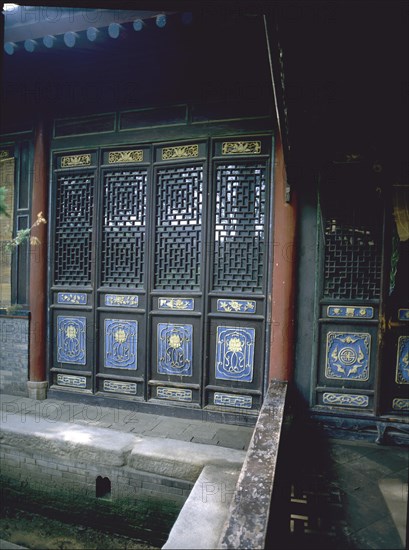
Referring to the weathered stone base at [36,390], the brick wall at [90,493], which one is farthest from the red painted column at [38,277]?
the brick wall at [90,493]

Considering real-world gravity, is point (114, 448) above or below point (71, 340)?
below

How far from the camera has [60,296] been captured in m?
5.00

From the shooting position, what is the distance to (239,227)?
4.30 meters

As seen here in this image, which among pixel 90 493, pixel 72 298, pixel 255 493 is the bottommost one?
pixel 90 493

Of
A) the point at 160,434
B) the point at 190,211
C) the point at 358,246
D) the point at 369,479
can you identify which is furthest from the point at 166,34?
the point at 369,479

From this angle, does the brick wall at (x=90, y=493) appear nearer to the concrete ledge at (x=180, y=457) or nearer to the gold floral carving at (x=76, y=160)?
the concrete ledge at (x=180, y=457)

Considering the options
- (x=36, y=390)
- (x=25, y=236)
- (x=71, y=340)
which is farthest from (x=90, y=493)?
(x=25, y=236)

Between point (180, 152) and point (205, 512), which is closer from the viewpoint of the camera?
point (205, 512)

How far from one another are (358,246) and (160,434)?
2929mm

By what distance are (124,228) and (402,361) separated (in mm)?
3566

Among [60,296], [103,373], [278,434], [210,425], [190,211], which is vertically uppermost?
[190,211]

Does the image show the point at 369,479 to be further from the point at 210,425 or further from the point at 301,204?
the point at 301,204

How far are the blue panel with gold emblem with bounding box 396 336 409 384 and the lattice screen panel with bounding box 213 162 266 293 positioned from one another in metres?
1.57

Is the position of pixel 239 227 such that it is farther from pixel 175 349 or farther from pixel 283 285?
pixel 175 349
